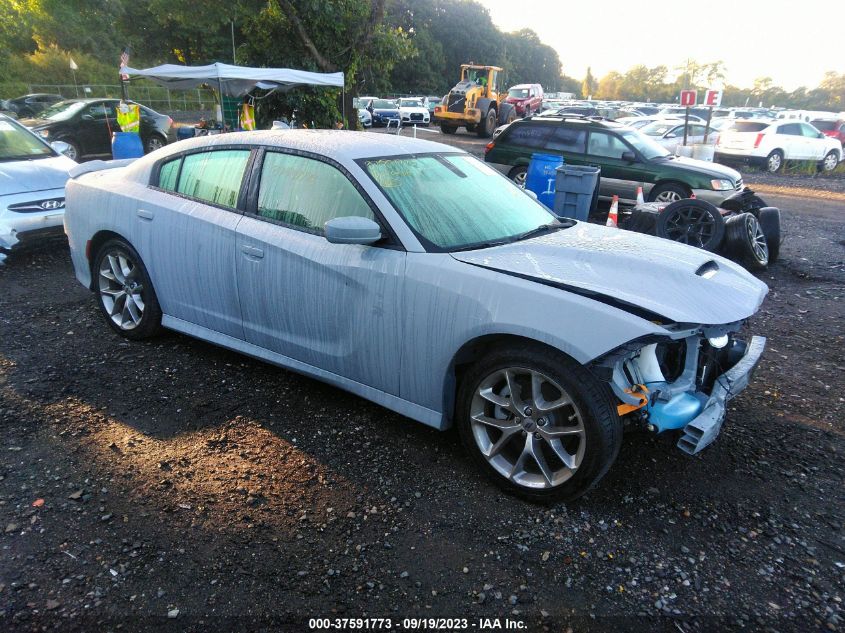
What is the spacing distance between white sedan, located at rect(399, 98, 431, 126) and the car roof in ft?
88.6

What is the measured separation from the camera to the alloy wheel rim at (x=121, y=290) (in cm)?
431

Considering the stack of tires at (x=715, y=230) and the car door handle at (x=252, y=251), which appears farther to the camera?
the stack of tires at (x=715, y=230)

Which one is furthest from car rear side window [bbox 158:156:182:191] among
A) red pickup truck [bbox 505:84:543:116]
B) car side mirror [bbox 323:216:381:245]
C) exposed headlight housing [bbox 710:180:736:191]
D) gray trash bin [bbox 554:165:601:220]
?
red pickup truck [bbox 505:84:543:116]

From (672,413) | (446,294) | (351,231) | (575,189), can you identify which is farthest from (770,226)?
(351,231)

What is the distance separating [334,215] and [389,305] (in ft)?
2.17

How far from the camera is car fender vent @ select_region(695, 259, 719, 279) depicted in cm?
301

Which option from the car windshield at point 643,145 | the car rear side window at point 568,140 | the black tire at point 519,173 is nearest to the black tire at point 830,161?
the car windshield at point 643,145

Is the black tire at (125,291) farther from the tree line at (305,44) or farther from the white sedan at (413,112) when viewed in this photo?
the white sedan at (413,112)

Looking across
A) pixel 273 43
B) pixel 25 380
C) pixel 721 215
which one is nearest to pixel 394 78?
pixel 273 43

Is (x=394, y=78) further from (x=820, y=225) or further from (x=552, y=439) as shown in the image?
(x=552, y=439)

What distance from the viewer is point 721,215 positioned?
6934 mm

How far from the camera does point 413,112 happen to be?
30297 millimetres

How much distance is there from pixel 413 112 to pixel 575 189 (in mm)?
24546

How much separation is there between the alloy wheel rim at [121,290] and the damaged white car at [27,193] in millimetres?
2445
